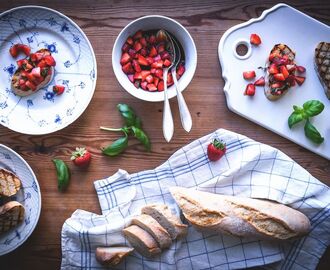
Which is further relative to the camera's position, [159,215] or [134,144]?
[134,144]

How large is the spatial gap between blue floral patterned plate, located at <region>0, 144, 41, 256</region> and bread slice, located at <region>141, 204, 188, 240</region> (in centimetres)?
49

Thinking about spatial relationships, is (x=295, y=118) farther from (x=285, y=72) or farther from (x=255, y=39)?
(x=255, y=39)

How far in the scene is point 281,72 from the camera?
193 cm

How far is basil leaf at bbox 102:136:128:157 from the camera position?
1.94 m

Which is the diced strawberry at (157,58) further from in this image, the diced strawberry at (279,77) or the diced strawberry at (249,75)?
the diced strawberry at (279,77)

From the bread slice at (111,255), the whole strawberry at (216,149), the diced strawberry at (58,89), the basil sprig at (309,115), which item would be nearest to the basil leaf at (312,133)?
the basil sprig at (309,115)

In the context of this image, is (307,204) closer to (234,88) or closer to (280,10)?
(234,88)

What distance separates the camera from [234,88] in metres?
1.97

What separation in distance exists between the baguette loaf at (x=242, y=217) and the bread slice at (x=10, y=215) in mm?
668

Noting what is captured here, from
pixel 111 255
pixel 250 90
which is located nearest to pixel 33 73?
pixel 111 255

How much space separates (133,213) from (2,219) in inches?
21.4

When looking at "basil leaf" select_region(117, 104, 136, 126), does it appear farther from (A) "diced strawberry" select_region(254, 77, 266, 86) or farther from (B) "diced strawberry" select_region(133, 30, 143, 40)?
(A) "diced strawberry" select_region(254, 77, 266, 86)

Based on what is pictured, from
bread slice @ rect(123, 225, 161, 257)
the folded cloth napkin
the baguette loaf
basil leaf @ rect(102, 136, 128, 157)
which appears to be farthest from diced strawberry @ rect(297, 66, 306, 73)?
bread slice @ rect(123, 225, 161, 257)

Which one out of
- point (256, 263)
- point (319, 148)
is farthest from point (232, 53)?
point (256, 263)
